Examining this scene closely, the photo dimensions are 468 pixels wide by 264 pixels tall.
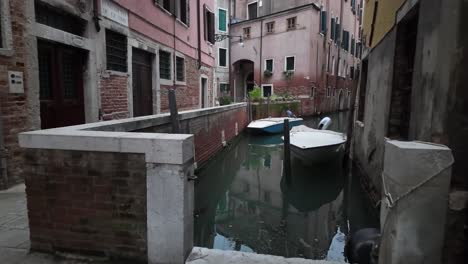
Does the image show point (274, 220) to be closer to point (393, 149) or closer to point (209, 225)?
point (209, 225)

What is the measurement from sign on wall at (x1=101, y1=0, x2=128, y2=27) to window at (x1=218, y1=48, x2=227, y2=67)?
16184mm

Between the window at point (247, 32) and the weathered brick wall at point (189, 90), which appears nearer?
the weathered brick wall at point (189, 90)

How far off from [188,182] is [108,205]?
1.86ft

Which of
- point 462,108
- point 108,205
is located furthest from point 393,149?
point 108,205

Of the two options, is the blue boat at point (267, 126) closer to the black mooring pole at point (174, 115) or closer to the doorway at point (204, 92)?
the doorway at point (204, 92)

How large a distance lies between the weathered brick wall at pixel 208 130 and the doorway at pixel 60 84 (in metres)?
1.52

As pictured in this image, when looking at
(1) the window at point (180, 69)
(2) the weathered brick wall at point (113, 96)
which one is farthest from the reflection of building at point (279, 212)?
(1) the window at point (180, 69)

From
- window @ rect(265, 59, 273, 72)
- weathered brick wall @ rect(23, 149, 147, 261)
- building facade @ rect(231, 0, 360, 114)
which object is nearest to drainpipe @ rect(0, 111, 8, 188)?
weathered brick wall @ rect(23, 149, 147, 261)

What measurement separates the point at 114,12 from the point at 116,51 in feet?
2.53

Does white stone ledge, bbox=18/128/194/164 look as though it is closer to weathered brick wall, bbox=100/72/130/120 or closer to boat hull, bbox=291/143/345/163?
weathered brick wall, bbox=100/72/130/120

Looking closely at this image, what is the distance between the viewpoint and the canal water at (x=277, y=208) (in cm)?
424

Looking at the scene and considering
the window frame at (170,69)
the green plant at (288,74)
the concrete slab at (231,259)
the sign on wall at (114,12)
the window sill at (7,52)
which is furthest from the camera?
the green plant at (288,74)

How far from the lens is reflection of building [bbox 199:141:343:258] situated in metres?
4.23

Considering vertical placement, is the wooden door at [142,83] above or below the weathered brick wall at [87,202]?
above
